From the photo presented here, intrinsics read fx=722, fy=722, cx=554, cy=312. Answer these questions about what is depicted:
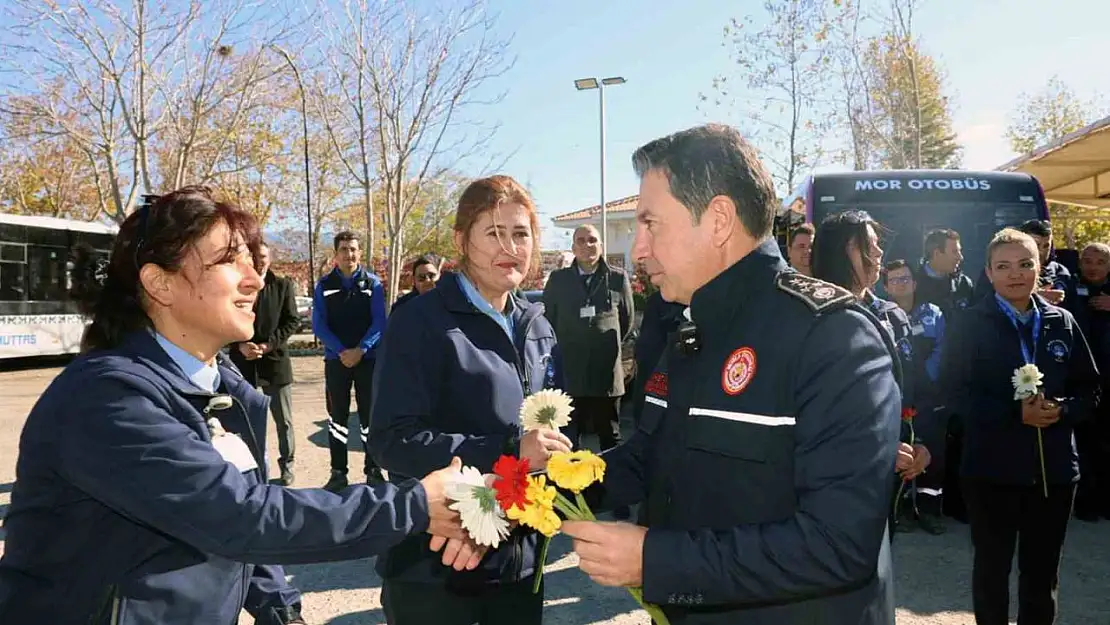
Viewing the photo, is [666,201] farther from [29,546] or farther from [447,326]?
[29,546]

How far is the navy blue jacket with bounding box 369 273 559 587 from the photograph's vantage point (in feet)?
7.58

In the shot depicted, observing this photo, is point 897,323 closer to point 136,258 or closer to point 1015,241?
point 1015,241

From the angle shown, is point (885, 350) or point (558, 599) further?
point (558, 599)

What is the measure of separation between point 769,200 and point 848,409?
1.78ft

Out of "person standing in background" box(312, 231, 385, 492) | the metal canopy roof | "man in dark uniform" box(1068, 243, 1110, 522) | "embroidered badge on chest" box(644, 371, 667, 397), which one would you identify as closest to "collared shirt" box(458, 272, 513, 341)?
"embroidered badge on chest" box(644, 371, 667, 397)

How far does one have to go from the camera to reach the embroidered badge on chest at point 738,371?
5.14ft

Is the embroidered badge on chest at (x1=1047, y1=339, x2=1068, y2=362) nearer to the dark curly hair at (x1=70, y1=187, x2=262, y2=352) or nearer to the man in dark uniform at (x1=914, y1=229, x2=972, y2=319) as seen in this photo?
the man in dark uniform at (x1=914, y1=229, x2=972, y2=319)

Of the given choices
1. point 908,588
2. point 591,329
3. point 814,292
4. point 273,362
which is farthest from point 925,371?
point 273,362

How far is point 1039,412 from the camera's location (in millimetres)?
3359

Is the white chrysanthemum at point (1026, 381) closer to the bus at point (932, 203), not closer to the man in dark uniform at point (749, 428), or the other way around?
the man in dark uniform at point (749, 428)

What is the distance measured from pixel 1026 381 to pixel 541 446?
2550mm

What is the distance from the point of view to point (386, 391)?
7.79 feet

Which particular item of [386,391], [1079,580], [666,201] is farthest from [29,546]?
[1079,580]

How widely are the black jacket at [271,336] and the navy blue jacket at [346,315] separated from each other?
352 millimetres
